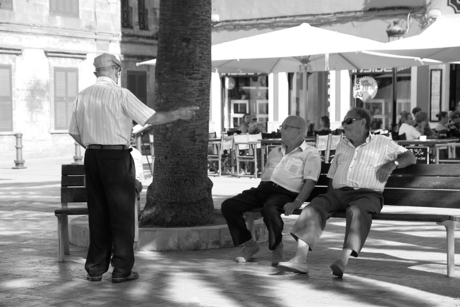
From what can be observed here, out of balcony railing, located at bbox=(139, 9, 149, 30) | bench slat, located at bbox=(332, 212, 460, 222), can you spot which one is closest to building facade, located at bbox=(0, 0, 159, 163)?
balcony railing, located at bbox=(139, 9, 149, 30)

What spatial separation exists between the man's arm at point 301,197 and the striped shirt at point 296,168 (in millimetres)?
58

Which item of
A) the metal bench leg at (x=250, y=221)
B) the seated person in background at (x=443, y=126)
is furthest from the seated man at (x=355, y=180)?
the seated person in background at (x=443, y=126)

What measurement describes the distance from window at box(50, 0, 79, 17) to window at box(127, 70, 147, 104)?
3258 mm

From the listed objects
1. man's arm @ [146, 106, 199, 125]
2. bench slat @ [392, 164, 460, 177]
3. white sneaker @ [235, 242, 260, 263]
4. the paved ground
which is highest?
man's arm @ [146, 106, 199, 125]

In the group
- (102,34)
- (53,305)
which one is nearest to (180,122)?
(53,305)

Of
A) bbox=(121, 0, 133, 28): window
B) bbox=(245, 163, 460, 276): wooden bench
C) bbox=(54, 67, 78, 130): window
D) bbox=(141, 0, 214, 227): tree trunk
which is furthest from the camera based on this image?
bbox=(121, 0, 133, 28): window

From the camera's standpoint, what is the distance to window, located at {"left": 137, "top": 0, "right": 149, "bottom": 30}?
3262 cm

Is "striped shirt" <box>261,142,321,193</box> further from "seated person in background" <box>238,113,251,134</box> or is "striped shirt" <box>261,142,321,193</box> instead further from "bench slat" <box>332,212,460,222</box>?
"seated person in background" <box>238,113,251,134</box>

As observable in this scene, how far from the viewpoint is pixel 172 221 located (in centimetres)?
875

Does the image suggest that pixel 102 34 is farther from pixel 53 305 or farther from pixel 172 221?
pixel 53 305

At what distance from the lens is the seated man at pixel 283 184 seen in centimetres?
765

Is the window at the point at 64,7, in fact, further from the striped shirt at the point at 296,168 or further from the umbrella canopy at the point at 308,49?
the striped shirt at the point at 296,168

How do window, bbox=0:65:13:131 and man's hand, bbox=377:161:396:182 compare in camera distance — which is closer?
man's hand, bbox=377:161:396:182

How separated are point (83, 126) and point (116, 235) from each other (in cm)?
88
